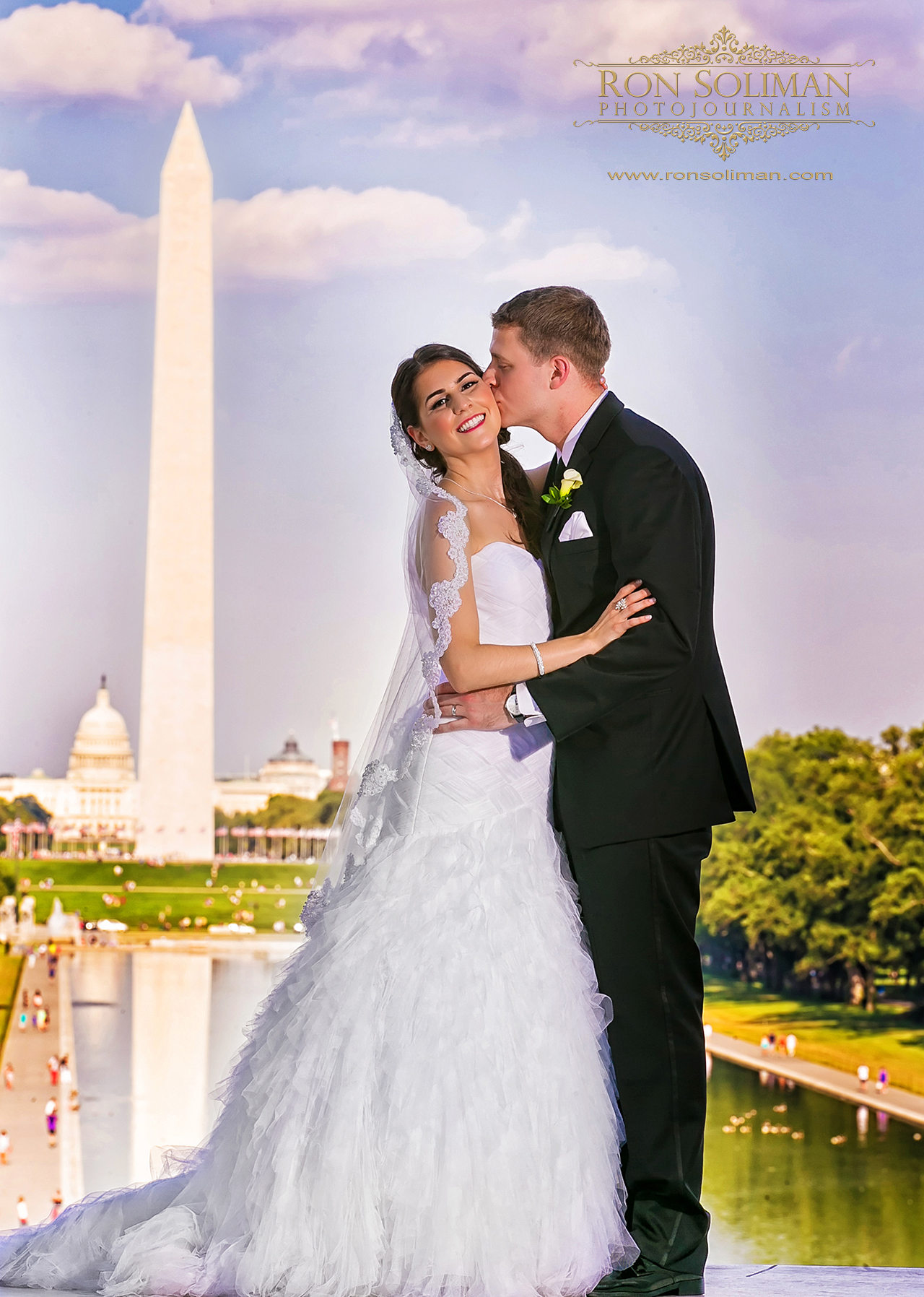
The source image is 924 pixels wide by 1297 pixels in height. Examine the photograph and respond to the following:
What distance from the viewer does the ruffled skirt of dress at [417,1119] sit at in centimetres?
301

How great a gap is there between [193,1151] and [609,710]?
5.19 ft

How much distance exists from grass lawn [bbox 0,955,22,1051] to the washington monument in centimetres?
274

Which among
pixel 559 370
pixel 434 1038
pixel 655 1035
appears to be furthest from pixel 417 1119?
pixel 559 370

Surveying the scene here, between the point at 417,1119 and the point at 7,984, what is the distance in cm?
1829

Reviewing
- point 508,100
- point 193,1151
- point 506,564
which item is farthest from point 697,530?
point 508,100

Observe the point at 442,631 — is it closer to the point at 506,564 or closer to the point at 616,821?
the point at 506,564

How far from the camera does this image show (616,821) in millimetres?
3244

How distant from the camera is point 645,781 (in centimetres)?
326

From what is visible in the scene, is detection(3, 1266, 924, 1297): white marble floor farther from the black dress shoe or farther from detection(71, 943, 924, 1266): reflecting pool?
detection(71, 943, 924, 1266): reflecting pool

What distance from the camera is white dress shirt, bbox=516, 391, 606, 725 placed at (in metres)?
3.37

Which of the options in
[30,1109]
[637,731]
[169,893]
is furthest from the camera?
[169,893]

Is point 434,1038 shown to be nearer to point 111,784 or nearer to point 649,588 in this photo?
point 649,588

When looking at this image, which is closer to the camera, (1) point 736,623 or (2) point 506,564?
(2) point 506,564

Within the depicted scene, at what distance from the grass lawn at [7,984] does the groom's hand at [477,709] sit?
18085 mm
